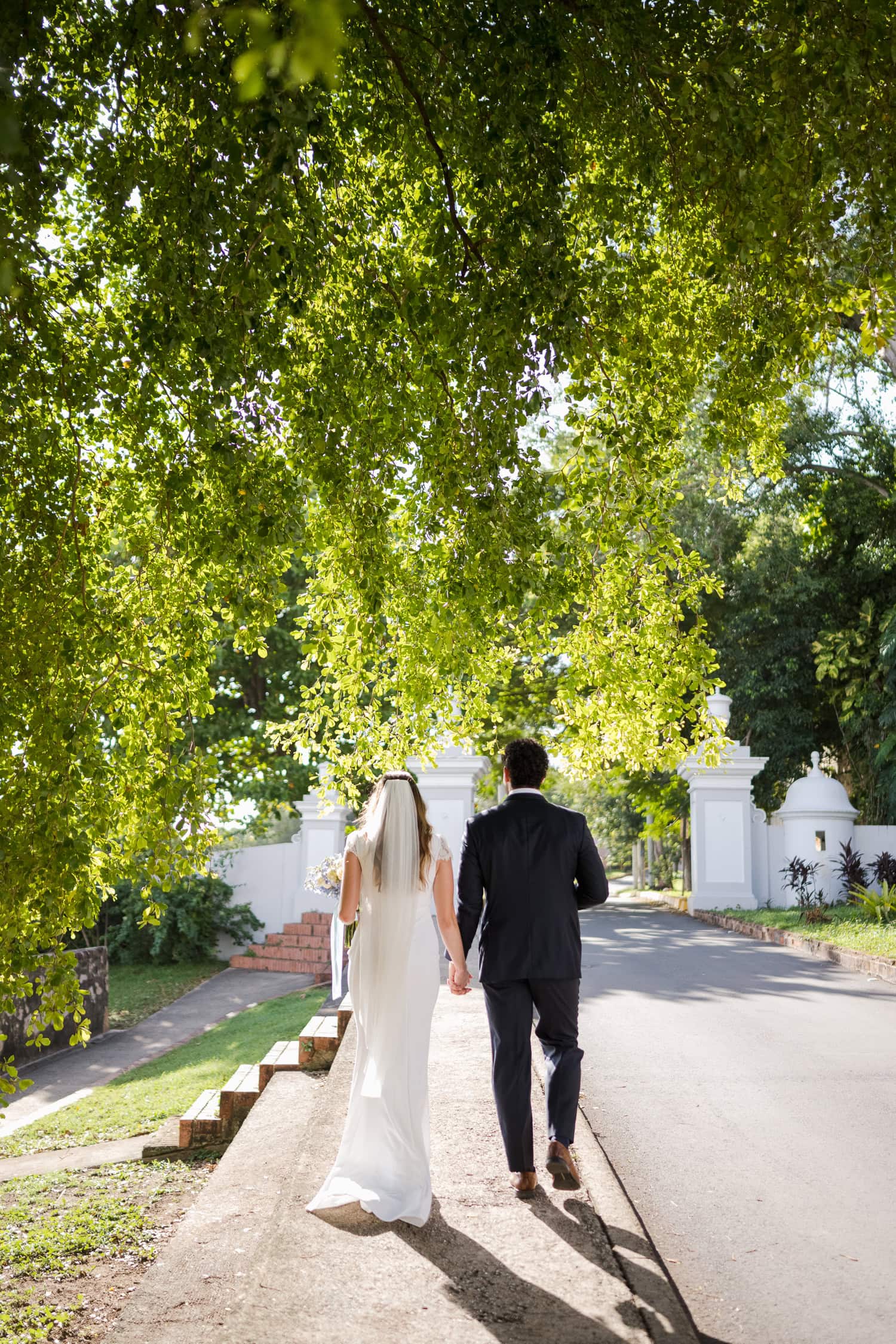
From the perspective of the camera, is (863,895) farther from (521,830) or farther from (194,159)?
(194,159)

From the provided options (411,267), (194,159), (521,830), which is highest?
(411,267)

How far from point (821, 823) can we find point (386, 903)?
1957 centimetres

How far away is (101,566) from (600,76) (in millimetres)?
3503

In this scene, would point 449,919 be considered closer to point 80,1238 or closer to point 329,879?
point 80,1238

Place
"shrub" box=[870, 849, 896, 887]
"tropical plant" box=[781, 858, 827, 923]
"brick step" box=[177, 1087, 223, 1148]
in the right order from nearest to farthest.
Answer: "brick step" box=[177, 1087, 223, 1148]
"shrub" box=[870, 849, 896, 887]
"tropical plant" box=[781, 858, 827, 923]

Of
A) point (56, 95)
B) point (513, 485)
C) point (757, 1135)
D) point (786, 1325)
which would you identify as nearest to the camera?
point (786, 1325)

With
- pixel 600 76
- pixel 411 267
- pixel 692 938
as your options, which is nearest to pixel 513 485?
pixel 411 267

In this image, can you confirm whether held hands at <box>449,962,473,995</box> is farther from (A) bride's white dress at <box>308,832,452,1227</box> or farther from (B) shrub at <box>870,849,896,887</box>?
(B) shrub at <box>870,849,896,887</box>

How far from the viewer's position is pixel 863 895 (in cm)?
1956

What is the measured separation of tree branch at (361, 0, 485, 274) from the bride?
2.77m

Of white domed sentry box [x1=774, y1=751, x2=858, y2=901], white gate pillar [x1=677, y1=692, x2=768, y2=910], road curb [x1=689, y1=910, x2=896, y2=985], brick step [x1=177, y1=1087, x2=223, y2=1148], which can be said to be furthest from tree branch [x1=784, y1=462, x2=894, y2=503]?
brick step [x1=177, y1=1087, x2=223, y2=1148]

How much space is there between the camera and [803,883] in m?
22.3

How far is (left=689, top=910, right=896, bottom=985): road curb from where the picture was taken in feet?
44.4

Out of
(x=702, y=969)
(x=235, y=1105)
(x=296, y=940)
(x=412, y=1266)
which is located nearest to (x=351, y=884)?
(x=412, y=1266)
